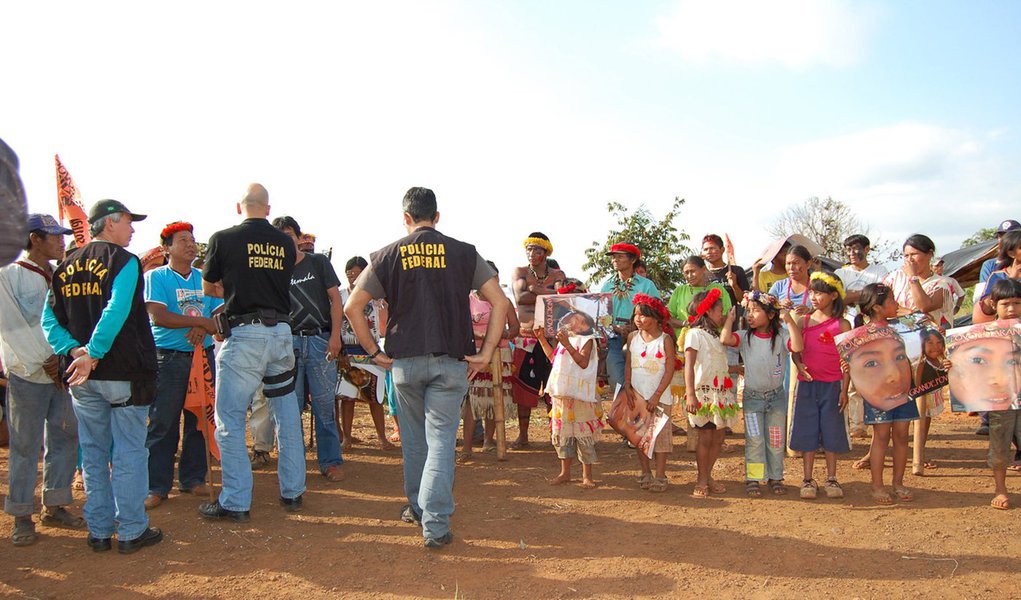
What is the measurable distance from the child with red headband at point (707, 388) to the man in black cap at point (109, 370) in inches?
159

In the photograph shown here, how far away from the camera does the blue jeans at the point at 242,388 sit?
196 inches

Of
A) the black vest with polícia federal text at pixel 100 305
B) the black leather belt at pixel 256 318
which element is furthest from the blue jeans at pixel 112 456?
the black leather belt at pixel 256 318

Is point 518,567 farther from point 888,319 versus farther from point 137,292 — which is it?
point 888,319

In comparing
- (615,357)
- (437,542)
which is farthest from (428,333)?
(615,357)

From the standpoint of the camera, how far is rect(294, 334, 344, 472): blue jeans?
20.8 feet

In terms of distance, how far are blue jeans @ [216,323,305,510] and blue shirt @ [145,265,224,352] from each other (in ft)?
2.97

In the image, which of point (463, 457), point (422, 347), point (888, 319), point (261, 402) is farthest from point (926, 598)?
point (261, 402)

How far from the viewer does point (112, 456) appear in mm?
Result: 4625

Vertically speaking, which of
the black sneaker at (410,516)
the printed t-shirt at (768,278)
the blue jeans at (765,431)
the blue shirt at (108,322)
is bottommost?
the black sneaker at (410,516)

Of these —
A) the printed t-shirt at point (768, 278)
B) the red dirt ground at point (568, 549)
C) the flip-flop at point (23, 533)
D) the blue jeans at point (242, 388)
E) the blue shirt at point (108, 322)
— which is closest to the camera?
the red dirt ground at point (568, 549)

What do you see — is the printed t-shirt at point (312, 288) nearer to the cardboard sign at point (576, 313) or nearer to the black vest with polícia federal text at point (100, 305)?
the black vest with polícia federal text at point (100, 305)

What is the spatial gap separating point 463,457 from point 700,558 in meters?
3.40

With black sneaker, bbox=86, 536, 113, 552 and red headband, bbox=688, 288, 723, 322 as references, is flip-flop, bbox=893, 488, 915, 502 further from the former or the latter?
black sneaker, bbox=86, 536, 113, 552

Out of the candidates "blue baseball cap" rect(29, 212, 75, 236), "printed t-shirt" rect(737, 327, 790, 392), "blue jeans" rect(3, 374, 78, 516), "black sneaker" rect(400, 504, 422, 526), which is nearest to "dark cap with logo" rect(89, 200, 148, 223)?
"blue baseball cap" rect(29, 212, 75, 236)
